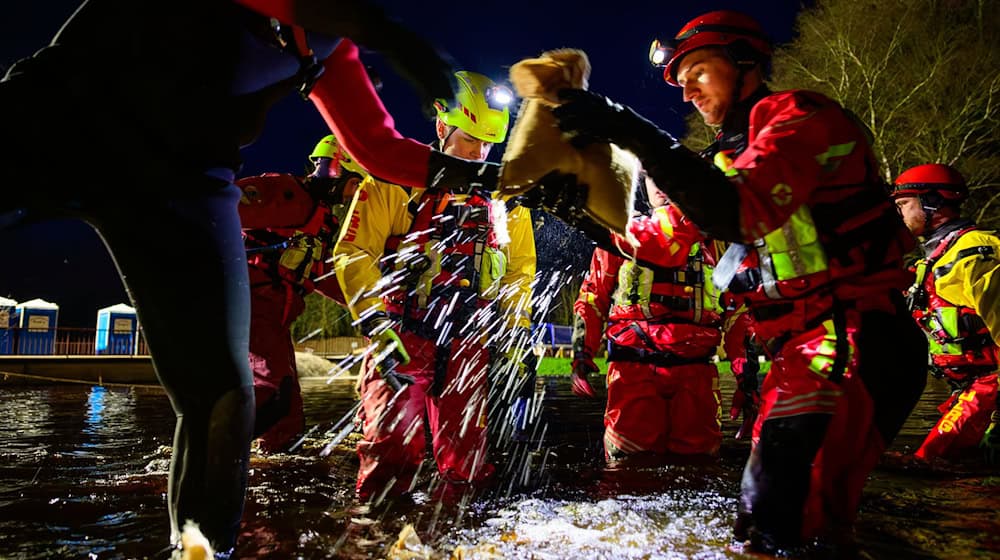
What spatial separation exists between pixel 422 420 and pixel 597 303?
2065mm

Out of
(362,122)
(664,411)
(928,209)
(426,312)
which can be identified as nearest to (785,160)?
(362,122)

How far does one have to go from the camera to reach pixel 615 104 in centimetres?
213

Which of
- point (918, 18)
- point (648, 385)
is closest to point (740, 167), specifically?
point (648, 385)

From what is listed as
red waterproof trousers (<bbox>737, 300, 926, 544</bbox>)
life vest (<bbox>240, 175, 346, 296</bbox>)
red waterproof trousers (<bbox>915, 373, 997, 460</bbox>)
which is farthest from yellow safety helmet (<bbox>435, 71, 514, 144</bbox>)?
A: red waterproof trousers (<bbox>915, 373, 997, 460</bbox>)

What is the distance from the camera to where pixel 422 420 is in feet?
12.8

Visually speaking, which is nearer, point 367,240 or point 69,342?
point 367,240

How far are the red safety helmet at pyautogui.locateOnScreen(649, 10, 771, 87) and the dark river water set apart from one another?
219 cm

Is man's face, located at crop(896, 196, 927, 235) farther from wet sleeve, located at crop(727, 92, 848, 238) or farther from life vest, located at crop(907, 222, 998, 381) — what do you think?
wet sleeve, located at crop(727, 92, 848, 238)

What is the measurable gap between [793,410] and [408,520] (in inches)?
71.0

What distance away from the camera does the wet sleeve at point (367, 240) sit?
3877 millimetres

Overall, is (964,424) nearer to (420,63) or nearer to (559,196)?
(559,196)

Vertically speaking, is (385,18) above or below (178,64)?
above

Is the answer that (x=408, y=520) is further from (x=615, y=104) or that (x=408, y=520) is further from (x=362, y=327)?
(x=615, y=104)

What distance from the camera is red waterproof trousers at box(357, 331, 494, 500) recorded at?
372 centimetres
